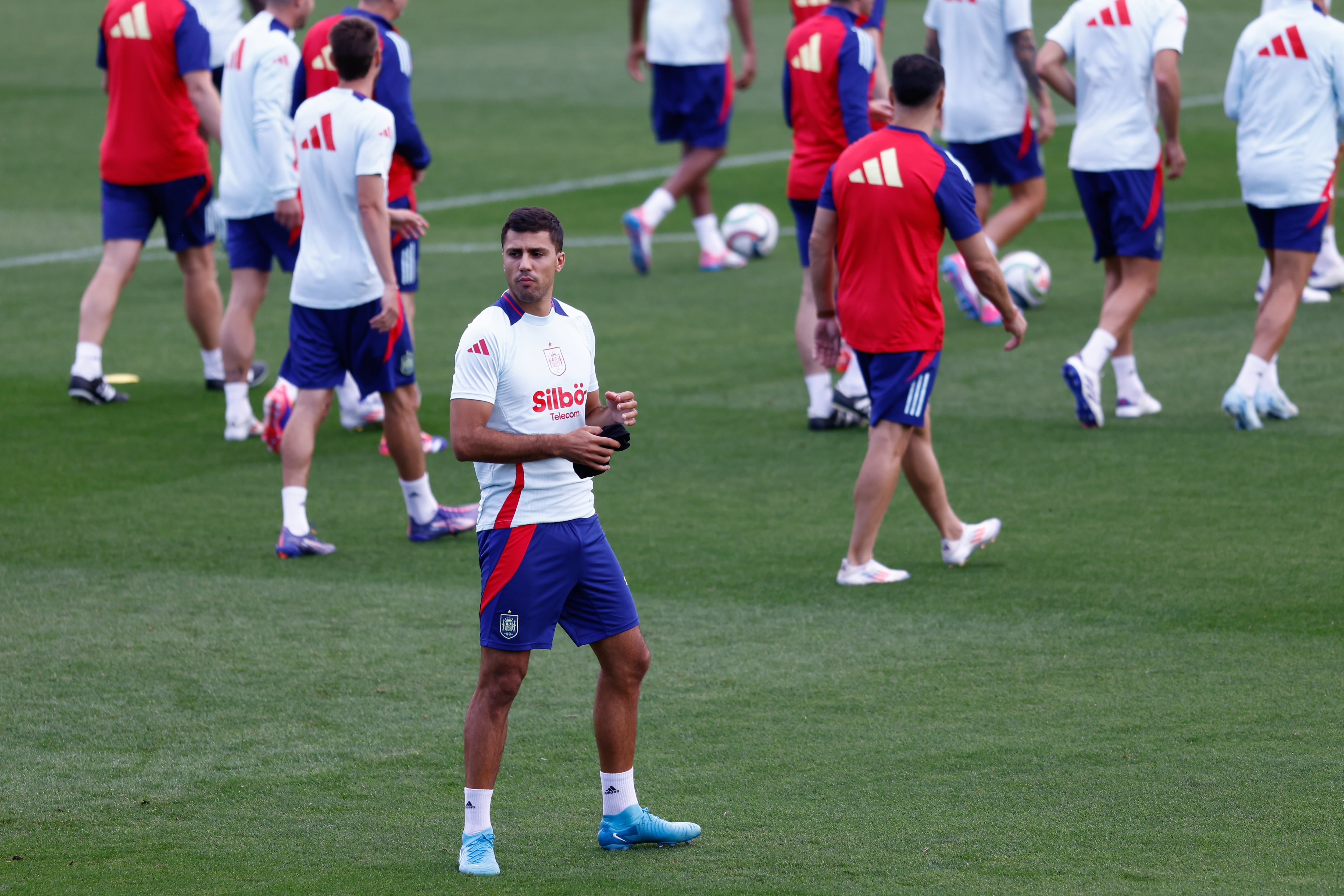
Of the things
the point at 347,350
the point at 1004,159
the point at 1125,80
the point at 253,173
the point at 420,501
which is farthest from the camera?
the point at 1004,159

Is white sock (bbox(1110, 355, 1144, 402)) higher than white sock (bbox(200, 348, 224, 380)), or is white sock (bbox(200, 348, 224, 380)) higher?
white sock (bbox(1110, 355, 1144, 402))

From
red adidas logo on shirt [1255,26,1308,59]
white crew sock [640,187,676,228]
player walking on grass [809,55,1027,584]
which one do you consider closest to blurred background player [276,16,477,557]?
player walking on grass [809,55,1027,584]

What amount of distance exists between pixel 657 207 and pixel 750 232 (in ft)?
3.46

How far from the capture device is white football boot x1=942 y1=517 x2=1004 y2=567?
22.9 feet

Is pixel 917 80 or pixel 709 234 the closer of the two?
pixel 917 80

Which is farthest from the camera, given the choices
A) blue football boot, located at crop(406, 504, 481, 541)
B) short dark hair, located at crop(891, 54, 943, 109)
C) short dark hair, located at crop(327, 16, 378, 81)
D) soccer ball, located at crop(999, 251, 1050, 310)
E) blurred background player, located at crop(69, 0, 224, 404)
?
soccer ball, located at crop(999, 251, 1050, 310)

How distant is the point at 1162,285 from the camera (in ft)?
42.4

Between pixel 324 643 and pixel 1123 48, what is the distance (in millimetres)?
5832

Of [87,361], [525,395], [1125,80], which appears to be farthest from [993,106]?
[525,395]

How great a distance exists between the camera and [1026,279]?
1214cm

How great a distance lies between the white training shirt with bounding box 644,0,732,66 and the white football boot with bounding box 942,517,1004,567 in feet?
25.3

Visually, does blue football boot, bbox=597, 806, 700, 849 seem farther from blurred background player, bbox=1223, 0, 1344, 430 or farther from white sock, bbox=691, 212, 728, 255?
white sock, bbox=691, 212, 728, 255

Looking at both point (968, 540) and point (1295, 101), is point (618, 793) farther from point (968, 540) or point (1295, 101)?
point (1295, 101)

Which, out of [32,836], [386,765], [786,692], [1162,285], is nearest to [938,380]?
[1162,285]
